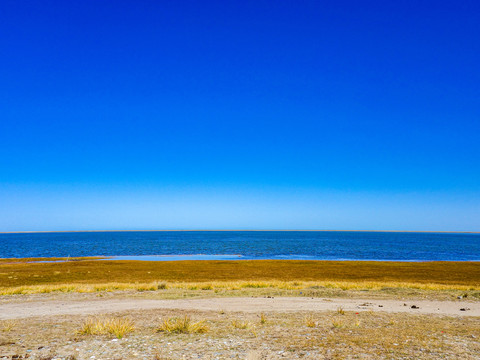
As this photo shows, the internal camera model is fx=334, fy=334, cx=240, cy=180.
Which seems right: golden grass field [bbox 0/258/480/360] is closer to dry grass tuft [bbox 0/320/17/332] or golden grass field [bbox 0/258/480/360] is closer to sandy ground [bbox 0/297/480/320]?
dry grass tuft [bbox 0/320/17/332]

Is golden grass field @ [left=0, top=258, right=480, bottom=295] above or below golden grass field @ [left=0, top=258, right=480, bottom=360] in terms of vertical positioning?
below

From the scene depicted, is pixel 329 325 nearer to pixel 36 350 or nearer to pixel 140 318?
pixel 140 318

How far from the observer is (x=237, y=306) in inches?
667

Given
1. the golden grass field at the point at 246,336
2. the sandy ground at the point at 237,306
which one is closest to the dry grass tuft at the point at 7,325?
the golden grass field at the point at 246,336

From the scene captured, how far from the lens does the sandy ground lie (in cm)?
1550

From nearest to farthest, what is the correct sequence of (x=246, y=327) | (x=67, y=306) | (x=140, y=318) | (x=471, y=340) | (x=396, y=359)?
(x=396, y=359)
(x=471, y=340)
(x=246, y=327)
(x=140, y=318)
(x=67, y=306)

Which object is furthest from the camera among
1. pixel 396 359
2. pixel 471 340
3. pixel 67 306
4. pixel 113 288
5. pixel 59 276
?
pixel 59 276

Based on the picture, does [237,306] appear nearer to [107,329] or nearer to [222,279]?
[107,329]

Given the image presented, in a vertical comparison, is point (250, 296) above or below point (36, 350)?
below

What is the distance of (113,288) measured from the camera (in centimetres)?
2519

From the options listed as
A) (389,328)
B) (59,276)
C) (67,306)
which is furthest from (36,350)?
(59,276)

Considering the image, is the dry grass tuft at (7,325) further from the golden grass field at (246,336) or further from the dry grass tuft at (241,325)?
the dry grass tuft at (241,325)

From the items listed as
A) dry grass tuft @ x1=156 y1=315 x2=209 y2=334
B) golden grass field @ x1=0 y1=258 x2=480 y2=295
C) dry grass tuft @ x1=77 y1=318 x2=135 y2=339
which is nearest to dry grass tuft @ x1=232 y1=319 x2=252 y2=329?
dry grass tuft @ x1=156 y1=315 x2=209 y2=334

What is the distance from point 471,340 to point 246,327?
6.82 meters
